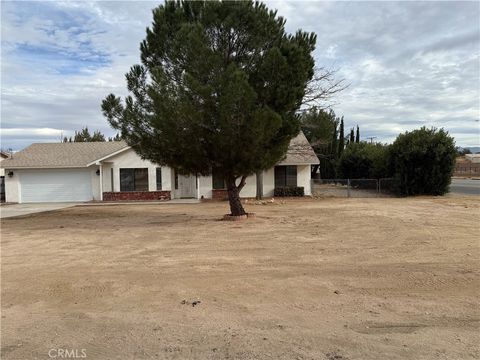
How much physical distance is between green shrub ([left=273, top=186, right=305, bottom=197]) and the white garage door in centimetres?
1283

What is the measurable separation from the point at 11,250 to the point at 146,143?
6605mm

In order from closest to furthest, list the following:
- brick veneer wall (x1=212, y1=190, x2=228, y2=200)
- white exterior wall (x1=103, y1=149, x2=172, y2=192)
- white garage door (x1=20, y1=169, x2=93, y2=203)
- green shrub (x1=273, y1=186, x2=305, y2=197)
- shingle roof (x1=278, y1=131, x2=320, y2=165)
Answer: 1. shingle roof (x1=278, y1=131, x2=320, y2=165)
2. brick veneer wall (x1=212, y1=190, x2=228, y2=200)
3. green shrub (x1=273, y1=186, x2=305, y2=197)
4. white exterior wall (x1=103, y1=149, x2=172, y2=192)
5. white garage door (x1=20, y1=169, x2=93, y2=203)

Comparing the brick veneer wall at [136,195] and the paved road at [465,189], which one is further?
the paved road at [465,189]

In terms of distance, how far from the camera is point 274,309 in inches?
221

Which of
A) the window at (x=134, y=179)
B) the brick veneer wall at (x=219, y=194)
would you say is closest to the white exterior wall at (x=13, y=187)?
the window at (x=134, y=179)

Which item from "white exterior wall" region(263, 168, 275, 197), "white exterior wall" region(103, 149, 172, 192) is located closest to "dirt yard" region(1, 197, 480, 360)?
"white exterior wall" region(263, 168, 275, 197)

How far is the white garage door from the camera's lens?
29828 mm

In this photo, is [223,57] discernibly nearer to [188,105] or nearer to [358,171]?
[188,105]

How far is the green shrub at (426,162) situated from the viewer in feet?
87.6

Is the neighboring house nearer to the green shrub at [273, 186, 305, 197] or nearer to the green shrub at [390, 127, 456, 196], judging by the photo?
the green shrub at [273, 186, 305, 197]

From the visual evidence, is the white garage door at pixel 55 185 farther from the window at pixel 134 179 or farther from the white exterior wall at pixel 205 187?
the white exterior wall at pixel 205 187

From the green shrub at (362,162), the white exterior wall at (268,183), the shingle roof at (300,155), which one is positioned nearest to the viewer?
the shingle roof at (300,155)

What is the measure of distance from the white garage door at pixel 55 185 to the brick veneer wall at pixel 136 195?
89.3 inches

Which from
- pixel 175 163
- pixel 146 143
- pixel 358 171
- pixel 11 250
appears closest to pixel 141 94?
pixel 146 143
